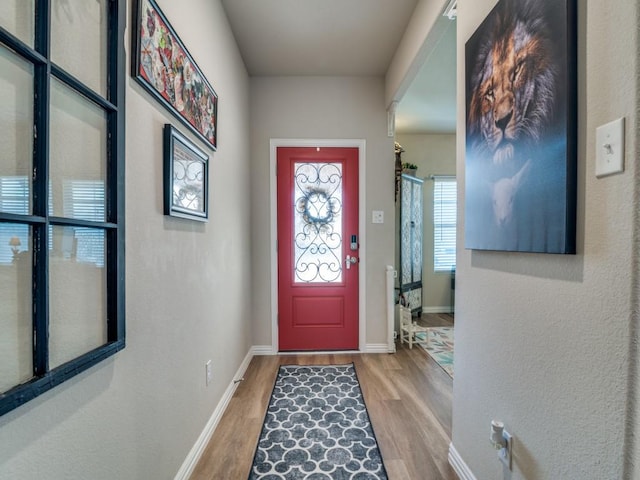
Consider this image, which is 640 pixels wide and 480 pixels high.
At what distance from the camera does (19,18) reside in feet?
2.03

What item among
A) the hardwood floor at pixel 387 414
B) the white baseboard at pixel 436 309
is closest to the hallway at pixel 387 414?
the hardwood floor at pixel 387 414

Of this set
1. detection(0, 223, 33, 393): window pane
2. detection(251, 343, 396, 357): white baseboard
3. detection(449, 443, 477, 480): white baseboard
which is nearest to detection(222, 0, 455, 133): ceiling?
detection(0, 223, 33, 393): window pane

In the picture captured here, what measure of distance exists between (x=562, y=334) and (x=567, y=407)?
200 mm

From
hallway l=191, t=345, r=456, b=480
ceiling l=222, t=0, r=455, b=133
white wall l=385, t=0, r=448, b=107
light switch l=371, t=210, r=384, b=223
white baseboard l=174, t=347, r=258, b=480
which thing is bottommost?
hallway l=191, t=345, r=456, b=480

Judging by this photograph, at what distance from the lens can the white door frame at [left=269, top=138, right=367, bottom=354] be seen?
9.64 ft

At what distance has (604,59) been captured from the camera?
719mm

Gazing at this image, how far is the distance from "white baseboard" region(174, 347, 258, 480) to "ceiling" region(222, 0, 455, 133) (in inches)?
105

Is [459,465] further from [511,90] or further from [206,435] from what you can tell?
[511,90]

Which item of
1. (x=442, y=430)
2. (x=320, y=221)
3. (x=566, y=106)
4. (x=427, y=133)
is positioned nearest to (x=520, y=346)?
(x=566, y=106)

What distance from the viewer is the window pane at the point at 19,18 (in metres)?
0.59

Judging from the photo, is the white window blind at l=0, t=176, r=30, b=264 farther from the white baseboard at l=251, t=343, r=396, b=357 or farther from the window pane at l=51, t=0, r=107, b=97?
the white baseboard at l=251, t=343, r=396, b=357

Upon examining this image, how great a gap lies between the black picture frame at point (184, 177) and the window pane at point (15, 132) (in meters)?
0.61

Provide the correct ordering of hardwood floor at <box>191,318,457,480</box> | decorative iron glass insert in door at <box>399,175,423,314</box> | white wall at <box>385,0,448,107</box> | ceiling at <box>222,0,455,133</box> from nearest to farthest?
hardwood floor at <box>191,318,457,480</box> < white wall at <box>385,0,448,107</box> < ceiling at <box>222,0,455,133</box> < decorative iron glass insert in door at <box>399,175,423,314</box>

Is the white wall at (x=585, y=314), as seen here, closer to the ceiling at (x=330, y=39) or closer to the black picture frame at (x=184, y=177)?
the ceiling at (x=330, y=39)
